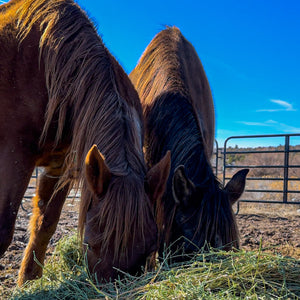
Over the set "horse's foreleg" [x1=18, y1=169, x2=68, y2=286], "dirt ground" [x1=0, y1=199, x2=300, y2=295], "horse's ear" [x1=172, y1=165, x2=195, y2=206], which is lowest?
"dirt ground" [x1=0, y1=199, x2=300, y2=295]

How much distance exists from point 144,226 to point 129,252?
5.6 inches

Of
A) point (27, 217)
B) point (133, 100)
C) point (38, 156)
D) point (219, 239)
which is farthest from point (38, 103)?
point (27, 217)

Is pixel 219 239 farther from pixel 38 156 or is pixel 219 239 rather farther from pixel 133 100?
pixel 38 156

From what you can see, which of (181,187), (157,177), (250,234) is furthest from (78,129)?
(250,234)

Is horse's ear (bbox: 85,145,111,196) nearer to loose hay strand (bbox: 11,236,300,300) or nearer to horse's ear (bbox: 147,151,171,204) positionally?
horse's ear (bbox: 147,151,171,204)

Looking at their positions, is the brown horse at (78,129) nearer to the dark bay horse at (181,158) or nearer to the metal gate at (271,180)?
the dark bay horse at (181,158)

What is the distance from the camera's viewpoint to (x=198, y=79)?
371 cm

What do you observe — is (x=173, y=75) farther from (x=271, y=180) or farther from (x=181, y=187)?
(x=271, y=180)

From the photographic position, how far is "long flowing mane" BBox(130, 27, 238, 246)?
1864mm

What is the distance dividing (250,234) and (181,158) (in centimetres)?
279

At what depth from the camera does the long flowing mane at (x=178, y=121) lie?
186cm

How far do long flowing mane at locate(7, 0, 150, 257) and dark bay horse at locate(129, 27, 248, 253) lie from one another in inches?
13.3

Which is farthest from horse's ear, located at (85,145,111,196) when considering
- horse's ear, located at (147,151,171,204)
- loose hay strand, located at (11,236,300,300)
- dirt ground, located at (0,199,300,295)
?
dirt ground, located at (0,199,300,295)

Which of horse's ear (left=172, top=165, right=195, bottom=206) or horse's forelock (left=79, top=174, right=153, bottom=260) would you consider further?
horse's ear (left=172, top=165, right=195, bottom=206)
